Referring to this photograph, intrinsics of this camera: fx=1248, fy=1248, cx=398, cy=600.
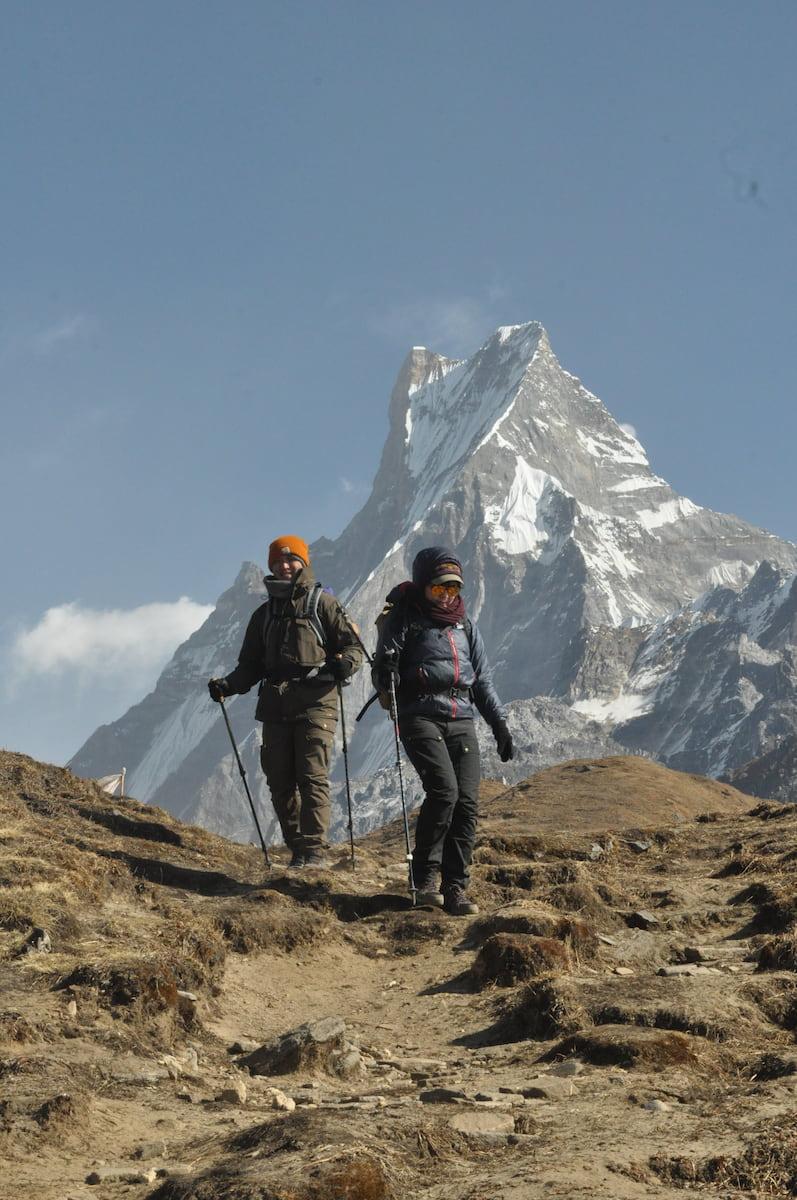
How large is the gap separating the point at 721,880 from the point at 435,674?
3.64 m

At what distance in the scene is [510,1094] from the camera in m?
5.54

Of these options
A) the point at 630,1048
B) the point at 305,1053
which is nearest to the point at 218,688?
the point at 305,1053

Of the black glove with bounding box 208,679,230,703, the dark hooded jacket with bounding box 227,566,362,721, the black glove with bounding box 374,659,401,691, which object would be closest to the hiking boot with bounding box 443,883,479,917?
the black glove with bounding box 374,659,401,691

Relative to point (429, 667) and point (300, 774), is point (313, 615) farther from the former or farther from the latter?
point (429, 667)

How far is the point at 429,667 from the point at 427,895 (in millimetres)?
1917

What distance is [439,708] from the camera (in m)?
10.7

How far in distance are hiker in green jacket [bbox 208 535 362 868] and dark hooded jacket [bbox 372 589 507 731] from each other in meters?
0.92

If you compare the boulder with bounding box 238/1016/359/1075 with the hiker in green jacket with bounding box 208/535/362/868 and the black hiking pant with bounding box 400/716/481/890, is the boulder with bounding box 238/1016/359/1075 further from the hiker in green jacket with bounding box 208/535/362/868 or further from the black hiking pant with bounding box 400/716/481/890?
the hiker in green jacket with bounding box 208/535/362/868

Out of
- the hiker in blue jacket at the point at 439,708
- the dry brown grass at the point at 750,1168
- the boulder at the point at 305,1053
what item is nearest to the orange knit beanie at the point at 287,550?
the hiker in blue jacket at the point at 439,708

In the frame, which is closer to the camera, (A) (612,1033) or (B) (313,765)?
(A) (612,1033)

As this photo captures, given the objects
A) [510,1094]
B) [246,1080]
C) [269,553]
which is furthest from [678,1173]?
[269,553]

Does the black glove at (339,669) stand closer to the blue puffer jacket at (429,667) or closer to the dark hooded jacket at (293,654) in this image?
the dark hooded jacket at (293,654)

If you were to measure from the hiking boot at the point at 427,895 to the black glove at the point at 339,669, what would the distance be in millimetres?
2181

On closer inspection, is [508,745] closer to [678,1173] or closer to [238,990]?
[238,990]
